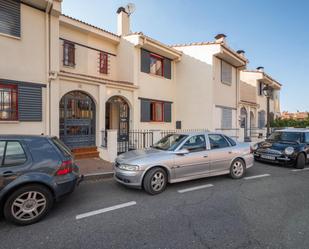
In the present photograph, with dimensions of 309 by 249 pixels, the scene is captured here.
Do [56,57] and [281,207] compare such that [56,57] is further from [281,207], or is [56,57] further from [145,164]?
[281,207]

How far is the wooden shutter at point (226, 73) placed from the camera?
1352 cm

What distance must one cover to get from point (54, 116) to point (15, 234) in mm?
→ 5741

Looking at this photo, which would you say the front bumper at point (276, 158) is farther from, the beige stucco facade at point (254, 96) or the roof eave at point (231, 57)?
the beige stucco facade at point (254, 96)

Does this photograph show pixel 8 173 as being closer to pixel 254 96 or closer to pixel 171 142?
pixel 171 142

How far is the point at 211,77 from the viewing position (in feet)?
40.5

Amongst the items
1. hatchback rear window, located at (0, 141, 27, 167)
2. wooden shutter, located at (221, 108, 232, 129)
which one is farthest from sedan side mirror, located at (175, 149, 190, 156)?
wooden shutter, located at (221, 108, 232, 129)

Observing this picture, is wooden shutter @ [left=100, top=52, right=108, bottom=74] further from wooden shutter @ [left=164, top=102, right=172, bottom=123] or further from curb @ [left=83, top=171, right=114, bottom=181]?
curb @ [left=83, top=171, right=114, bottom=181]

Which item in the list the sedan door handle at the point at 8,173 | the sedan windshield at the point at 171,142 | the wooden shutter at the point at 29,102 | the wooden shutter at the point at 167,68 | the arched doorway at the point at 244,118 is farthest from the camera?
the arched doorway at the point at 244,118

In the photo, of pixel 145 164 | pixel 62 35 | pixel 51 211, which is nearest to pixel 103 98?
pixel 62 35

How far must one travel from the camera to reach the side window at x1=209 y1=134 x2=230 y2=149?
6080mm

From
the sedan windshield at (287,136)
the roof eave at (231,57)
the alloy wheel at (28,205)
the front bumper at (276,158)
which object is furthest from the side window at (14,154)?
the roof eave at (231,57)

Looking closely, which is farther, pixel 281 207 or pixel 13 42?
pixel 13 42

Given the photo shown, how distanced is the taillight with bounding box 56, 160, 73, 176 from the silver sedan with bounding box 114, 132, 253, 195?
1.41 metres

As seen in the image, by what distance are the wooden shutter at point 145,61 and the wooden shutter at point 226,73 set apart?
16.9ft
